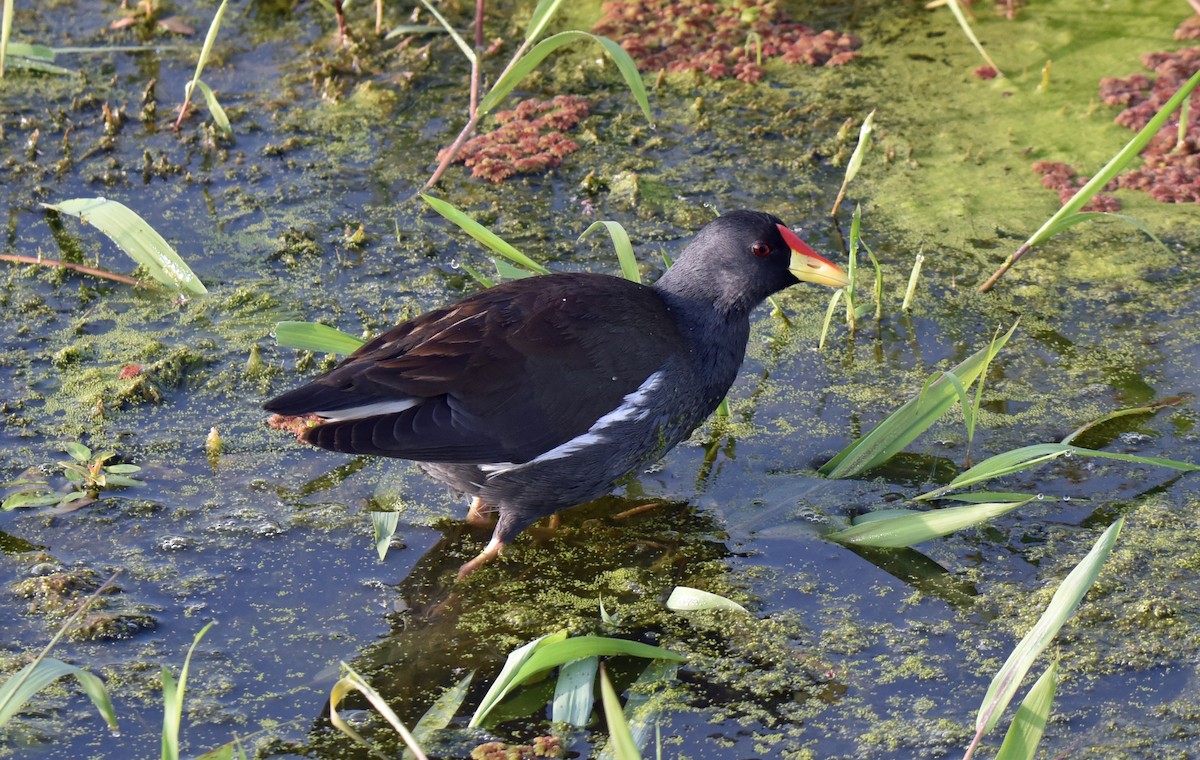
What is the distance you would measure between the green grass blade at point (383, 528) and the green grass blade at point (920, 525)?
120 cm

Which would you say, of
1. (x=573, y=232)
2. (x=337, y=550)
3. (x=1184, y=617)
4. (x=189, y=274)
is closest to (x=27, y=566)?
(x=337, y=550)

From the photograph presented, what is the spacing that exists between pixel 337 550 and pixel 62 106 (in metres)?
2.91

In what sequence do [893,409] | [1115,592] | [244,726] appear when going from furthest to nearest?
[893,409]
[1115,592]
[244,726]

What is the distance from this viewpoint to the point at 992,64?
563cm

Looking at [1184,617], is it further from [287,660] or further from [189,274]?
[189,274]

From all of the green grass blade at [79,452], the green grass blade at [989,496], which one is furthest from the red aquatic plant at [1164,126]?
the green grass blade at [79,452]

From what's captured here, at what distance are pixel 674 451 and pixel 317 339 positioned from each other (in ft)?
3.69

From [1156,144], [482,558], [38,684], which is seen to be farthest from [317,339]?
[1156,144]

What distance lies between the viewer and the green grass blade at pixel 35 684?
2.46m

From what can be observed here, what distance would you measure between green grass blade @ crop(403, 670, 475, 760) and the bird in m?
0.51

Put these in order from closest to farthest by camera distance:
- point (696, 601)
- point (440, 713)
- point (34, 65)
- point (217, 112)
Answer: point (440, 713) < point (696, 601) < point (217, 112) < point (34, 65)

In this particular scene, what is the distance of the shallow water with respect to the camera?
10.3 ft

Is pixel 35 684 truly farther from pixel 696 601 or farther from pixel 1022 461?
pixel 1022 461

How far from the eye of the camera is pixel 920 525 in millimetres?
3432
